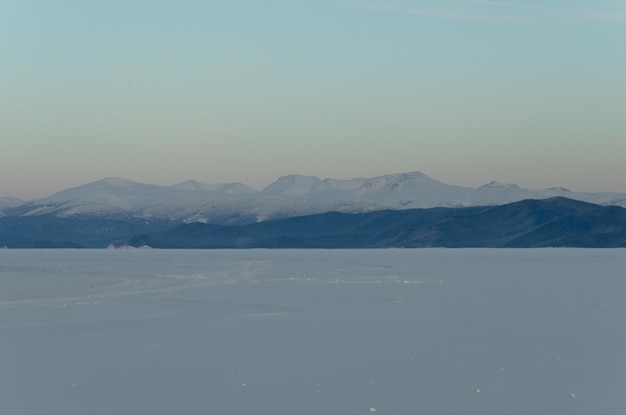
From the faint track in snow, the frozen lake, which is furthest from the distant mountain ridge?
the frozen lake

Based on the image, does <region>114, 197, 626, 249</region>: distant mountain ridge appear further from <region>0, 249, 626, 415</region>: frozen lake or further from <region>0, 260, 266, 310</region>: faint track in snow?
<region>0, 249, 626, 415</region>: frozen lake

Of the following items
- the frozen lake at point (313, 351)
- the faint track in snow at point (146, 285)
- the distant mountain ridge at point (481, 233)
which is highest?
the distant mountain ridge at point (481, 233)

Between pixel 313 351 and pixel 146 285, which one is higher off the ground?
pixel 146 285

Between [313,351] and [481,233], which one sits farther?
[481,233]

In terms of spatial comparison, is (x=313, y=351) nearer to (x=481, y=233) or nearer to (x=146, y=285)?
(x=146, y=285)

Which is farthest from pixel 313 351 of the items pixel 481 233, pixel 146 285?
pixel 481 233

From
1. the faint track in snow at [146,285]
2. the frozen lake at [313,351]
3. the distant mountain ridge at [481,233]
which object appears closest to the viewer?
the frozen lake at [313,351]

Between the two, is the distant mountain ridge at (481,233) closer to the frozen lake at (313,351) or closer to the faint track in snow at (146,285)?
the faint track in snow at (146,285)

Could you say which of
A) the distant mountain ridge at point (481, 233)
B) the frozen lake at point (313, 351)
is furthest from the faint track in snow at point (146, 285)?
the distant mountain ridge at point (481, 233)

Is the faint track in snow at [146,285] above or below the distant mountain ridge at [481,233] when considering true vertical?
below

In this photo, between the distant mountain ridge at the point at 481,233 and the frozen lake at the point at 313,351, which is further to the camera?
the distant mountain ridge at the point at 481,233
